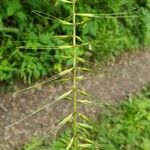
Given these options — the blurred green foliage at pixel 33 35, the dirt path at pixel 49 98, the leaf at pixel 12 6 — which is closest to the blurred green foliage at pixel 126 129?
the dirt path at pixel 49 98

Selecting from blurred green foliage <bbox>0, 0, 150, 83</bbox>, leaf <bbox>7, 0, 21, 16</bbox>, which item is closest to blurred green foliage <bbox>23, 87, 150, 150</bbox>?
blurred green foliage <bbox>0, 0, 150, 83</bbox>

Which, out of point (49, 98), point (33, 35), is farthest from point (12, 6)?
point (49, 98)

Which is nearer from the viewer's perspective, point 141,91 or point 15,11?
point 15,11

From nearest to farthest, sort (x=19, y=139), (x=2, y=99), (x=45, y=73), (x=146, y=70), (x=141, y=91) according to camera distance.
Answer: (x=19, y=139)
(x=2, y=99)
(x=45, y=73)
(x=141, y=91)
(x=146, y=70)

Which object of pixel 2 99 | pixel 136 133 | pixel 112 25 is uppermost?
pixel 112 25

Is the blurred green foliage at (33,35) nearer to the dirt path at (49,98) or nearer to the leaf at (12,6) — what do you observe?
the leaf at (12,6)

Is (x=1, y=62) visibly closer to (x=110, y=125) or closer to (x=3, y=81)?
(x=3, y=81)

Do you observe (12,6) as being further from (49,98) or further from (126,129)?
(126,129)

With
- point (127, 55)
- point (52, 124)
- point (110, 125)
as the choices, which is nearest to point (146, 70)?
point (127, 55)
